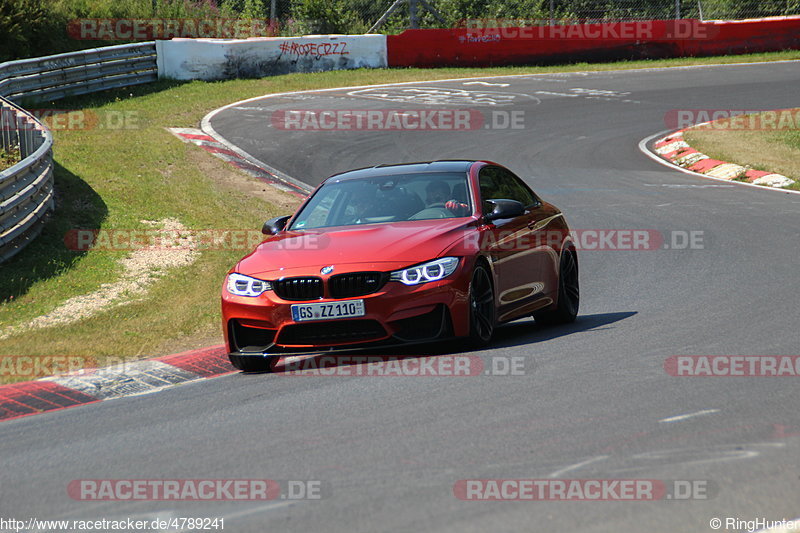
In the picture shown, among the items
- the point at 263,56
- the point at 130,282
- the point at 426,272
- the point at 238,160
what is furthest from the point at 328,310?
the point at 263,56

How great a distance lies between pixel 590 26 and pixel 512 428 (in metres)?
32.7

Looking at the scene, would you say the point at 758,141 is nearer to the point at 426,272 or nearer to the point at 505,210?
the point at 505,210

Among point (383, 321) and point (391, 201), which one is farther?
point (391, 201)

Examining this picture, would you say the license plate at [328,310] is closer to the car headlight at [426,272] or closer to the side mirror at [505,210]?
the car headlight at [426,272]

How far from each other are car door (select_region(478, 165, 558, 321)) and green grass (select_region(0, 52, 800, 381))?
309 cm

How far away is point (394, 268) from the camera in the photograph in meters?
7.62

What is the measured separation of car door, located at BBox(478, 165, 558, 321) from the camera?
8.52 metres

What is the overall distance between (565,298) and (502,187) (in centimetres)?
115

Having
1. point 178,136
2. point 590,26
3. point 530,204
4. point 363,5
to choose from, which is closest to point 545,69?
point 590,26

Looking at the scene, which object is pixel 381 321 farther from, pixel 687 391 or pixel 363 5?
pixel 363 5

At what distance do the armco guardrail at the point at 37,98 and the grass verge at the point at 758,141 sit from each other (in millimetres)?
12311

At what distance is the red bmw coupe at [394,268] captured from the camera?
7.63 m

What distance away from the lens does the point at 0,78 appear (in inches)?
953

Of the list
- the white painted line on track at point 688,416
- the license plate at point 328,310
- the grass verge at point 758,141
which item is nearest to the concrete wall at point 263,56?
the grass verge at point 758,141
